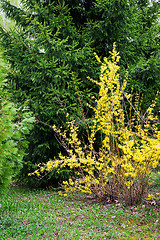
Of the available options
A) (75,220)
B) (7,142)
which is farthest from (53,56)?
(75,220)

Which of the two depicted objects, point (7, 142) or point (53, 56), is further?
point (53, 56)

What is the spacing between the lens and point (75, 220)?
147 inches

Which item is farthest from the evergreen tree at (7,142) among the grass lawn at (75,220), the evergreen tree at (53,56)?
the evergreen tree at (53,56)

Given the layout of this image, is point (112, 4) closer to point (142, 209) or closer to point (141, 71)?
point (141, 71)

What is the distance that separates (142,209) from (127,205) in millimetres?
321

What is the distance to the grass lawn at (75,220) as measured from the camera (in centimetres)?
324

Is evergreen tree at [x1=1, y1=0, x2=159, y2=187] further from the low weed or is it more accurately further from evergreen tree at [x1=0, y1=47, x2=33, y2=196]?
evergreen tree at [x1=0, y1=47, x2=33, y2=196]

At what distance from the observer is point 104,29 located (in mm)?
5613

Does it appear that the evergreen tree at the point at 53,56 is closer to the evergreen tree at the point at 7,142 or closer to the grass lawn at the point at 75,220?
the grass lawn at the point at 75,220

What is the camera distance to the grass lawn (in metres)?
3.24

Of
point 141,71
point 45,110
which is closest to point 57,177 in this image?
point 45,110

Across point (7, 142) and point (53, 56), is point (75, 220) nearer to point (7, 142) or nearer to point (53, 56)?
point (7, 142)

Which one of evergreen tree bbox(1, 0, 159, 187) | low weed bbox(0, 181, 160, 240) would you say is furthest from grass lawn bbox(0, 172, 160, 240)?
evergreen tree bbox(1, 0, 159, 187)

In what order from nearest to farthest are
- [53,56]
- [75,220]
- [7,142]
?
[7,142] < [75,220] < [53,56]
